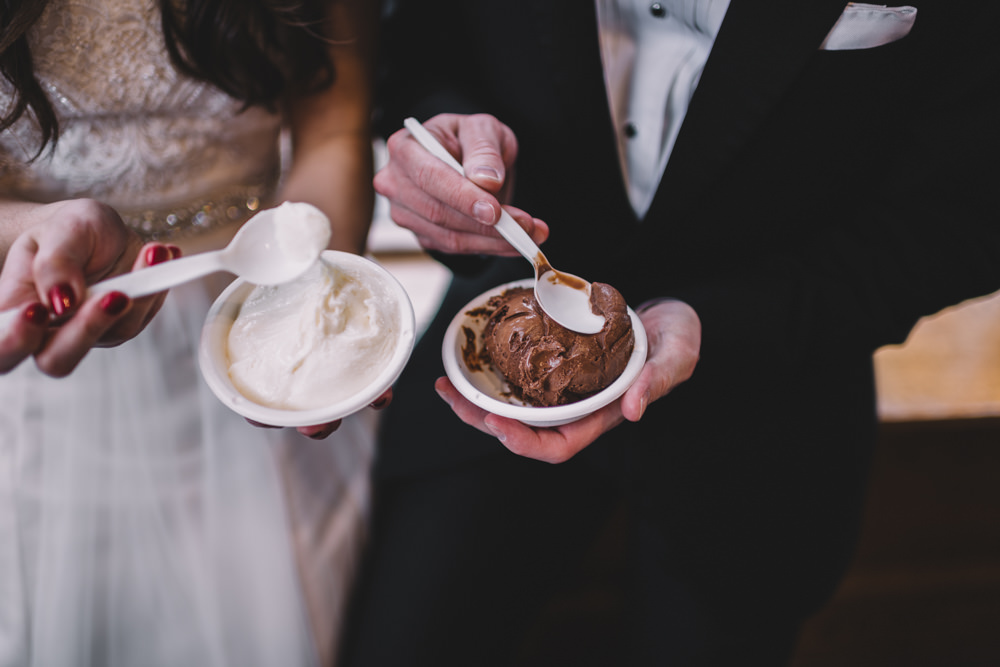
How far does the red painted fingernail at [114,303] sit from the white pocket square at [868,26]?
1221 millimetres

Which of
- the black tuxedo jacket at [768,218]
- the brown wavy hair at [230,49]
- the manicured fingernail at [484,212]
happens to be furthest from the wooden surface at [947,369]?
the brown wavy hair at [230,49]

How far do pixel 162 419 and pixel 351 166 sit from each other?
76 cm

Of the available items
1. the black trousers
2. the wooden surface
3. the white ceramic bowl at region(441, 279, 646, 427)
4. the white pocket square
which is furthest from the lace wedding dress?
the wooden surface

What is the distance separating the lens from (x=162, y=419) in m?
1.25

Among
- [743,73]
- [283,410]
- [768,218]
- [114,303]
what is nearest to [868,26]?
[743,73]

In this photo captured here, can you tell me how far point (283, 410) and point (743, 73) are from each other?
989 mm

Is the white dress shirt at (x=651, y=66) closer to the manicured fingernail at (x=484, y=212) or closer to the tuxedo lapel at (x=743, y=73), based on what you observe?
→ the tuxedo lapel at (x=743, y=73)

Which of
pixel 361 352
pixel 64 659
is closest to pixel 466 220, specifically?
pixel 361 352

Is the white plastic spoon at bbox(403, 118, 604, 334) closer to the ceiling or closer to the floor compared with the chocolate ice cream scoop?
closer to the ceiling

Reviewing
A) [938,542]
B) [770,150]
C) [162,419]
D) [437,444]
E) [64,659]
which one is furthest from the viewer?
[938,542]

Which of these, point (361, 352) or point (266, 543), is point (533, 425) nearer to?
point (361, 352)

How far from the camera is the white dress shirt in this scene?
1.16 m

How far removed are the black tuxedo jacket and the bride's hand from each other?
0.78 m

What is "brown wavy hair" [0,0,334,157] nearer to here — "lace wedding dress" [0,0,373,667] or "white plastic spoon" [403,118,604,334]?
"lace wedding dress" [0,0,373,667]
